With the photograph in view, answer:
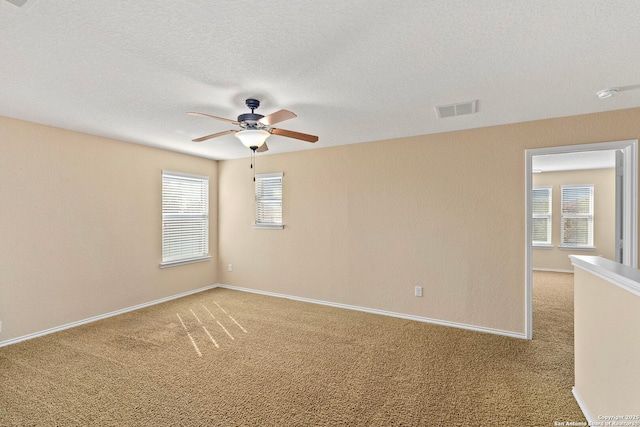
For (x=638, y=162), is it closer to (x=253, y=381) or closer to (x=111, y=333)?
(x=253, y=381)

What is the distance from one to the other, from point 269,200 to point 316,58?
3.40 metres

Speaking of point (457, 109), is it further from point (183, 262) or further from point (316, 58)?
point (183, 262)

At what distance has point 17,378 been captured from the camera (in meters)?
2.48

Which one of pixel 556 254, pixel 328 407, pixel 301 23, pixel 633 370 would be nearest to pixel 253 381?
pixel 328 407

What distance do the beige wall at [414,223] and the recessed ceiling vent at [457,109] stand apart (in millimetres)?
670

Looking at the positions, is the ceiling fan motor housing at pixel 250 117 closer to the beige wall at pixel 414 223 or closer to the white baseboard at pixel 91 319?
the beige wall at pixel 414 223

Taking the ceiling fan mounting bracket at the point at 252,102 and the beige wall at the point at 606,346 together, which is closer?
the beige wall at the point at 606,346

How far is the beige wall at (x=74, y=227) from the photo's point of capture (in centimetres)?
321

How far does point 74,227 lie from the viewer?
3693mm

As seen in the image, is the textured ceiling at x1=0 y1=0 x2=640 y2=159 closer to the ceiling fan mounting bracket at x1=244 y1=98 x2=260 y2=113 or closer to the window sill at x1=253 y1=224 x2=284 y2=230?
the ceiling fan mounting bracket at x1=244 y1=98 x2=260 y2=113

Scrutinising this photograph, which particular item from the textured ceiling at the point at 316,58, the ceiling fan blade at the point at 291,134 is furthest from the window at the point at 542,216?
the ceiling fan blade at the point at 291,134

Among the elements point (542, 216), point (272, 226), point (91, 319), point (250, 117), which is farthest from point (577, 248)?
point (91, 319)

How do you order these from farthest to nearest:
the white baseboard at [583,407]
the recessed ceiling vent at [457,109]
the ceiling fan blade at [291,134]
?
the recessed ceiling vent at [457,109]
the ceiling fan blade at [291,134]
the white baseboard at [583,407]

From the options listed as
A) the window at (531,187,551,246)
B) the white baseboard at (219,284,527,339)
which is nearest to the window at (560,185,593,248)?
the window at (531,187,551,246)
